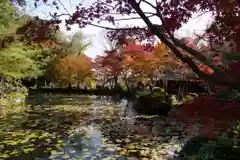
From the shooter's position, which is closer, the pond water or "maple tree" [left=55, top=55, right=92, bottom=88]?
the pond water

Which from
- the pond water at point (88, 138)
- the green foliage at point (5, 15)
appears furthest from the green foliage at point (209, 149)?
the green foliage at point (5, 15)

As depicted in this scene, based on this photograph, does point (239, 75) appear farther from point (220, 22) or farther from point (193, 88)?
point (193, 88)

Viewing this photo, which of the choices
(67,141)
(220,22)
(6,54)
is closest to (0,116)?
(6,54)

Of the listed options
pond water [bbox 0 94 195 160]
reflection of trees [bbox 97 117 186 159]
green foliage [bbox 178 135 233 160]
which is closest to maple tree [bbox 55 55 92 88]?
pond water [bbox 0 94 195 160]

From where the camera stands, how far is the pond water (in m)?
7.00

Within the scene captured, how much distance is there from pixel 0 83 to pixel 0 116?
14.0 feet

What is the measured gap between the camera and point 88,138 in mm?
8891

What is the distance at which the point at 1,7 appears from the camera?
13.0 metres

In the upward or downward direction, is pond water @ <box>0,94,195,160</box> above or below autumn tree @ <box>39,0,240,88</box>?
below

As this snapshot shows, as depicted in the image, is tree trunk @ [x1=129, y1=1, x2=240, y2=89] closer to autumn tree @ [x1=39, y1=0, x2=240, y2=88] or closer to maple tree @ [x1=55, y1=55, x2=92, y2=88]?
autumn tree @ [x1=39, y1=0, x2=240, y2=88]

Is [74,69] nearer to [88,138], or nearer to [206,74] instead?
[88,138]

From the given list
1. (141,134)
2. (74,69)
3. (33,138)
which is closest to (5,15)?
(33,138)

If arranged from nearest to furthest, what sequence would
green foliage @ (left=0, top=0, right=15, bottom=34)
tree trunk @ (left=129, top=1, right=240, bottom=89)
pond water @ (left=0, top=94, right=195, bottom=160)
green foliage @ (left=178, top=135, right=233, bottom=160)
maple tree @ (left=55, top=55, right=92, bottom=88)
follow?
tree trunk @ (left=129, top=1, right=240, bottom=89) < green foliage @ (left=178, top=135, right=233, bottom=160) < pond water @ (left=0, top=94, right=195, bottom=160) < green foliage @ (left=0, top=0, right=15, bottom=34) < maple tree @ (left=55, top=55, right=92, bottom=88)

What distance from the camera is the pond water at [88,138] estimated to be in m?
7.00
